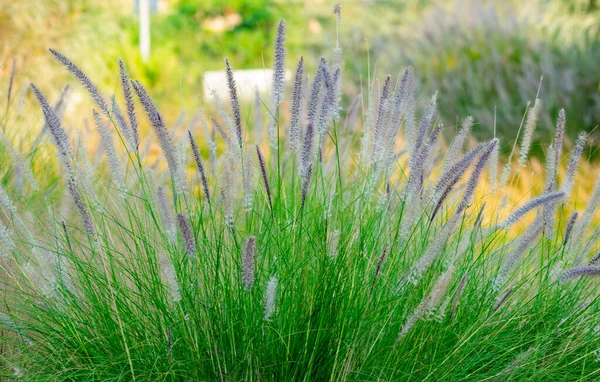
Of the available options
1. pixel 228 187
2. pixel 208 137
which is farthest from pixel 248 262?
pixel 208 137

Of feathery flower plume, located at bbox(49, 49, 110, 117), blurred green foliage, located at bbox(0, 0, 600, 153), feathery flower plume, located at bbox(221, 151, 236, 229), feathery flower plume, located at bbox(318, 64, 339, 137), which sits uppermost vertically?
feathery flower plume, located at bbox(49, 49, 110, 117)

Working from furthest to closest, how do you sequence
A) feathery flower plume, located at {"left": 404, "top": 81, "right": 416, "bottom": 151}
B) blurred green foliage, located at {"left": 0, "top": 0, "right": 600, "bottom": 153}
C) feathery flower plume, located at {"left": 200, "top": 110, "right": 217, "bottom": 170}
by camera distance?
blurred green foliage, located at {"left": 0, "top": 0, "right": 600, "bottom": 153} → feathery flower plume, located at {"left": 404, "top": 81, "right": 416, "bottom": 151} → feathery flower plume, located at {"left": 200, "top": 110, "right": 217, "bottom": 170}

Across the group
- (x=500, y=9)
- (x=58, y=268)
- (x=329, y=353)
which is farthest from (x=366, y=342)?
(x=500, y=9)

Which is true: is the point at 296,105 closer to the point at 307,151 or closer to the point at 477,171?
the point at 307,151

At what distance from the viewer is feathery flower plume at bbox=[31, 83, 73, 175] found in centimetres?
190

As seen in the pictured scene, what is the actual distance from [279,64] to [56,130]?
1.81 ft

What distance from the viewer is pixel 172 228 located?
1903mm

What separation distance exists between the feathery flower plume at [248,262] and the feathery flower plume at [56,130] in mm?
553

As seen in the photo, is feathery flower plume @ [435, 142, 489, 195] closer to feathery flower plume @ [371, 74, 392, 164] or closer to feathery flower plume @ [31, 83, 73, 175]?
feathery flower plume @ [371, 74, 392, 164]

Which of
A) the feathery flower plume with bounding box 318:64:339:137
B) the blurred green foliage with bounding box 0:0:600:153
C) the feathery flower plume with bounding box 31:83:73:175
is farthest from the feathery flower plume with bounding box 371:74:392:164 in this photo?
the blurred green foliage with bounding box 0:0:600:153

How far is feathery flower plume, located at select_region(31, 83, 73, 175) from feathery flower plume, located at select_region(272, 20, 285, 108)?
0.52 m

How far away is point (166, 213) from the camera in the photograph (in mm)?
1864

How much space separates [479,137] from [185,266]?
5.69 meters

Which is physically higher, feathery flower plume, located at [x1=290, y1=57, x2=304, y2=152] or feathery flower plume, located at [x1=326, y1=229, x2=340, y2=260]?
feathery flower plume, located at [x1=290, y1=57, x2=304, y2=152]
